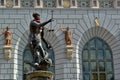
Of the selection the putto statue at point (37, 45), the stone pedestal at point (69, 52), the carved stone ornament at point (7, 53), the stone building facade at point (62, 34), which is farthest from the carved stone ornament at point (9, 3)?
the putto statue at point (37, 45)

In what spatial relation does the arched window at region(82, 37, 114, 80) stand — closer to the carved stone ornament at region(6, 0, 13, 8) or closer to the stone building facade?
the stone building facade

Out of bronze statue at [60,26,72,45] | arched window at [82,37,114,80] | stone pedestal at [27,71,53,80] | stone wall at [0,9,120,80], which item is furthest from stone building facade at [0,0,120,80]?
stone pedestal at [27,71,53,80]

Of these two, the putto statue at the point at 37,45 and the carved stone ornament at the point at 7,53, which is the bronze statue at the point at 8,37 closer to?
the carved stone ornament at the point at 7,53

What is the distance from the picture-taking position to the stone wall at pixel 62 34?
2441 cm

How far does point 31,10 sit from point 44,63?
1189 centimetres

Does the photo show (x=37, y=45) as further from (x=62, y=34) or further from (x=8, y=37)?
(x=62, y=34)

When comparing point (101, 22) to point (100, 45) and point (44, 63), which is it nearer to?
point (100, 45)

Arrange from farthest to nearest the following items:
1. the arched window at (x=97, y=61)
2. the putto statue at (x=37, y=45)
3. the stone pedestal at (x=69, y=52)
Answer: the arched window at (x=97, y=61)
the stone pedestal at (x=69, y=52)
the putto statue at (x=37, y=45)

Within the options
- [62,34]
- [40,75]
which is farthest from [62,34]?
[40,75]

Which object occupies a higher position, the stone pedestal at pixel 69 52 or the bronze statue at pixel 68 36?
the bronze statue at pixel 68 36

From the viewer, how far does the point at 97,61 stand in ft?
83.4

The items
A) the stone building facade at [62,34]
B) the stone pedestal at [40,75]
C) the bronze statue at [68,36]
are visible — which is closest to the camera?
the stone pedestal at [40,75]

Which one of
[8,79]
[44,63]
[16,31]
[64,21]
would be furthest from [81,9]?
[44,63]

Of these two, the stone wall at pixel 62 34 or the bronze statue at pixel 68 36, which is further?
the bronze statue at pixel 68 36
